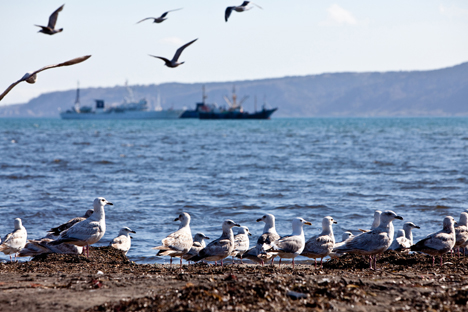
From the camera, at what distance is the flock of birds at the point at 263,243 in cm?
945

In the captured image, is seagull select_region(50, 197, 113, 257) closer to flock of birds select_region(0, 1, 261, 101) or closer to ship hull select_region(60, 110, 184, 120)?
flock of birds select_region(0, 1, 261, 101)

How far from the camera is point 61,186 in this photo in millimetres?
21125

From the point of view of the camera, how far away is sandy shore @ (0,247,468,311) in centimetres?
602

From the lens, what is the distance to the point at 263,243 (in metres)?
10.0

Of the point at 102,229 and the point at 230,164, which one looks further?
the point at 230,164

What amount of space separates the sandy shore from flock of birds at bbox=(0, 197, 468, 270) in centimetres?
74

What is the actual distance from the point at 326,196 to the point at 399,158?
16.8 meters

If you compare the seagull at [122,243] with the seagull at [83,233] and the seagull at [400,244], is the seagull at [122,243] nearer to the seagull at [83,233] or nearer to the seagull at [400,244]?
the seagull at [83,233]

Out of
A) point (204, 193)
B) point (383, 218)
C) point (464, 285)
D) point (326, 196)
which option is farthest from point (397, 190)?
point (464, 285)

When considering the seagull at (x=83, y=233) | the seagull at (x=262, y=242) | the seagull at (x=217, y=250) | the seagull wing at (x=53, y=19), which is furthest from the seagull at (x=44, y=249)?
the seagull wing at (x=53, y=19)

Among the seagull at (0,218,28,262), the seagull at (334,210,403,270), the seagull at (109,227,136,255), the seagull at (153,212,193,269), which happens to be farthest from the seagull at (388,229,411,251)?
the seagull at (0,218,28,262)

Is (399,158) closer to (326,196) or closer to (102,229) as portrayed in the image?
(326,196)

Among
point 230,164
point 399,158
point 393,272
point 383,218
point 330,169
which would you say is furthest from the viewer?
point 399,158

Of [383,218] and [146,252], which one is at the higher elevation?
[383,218]
